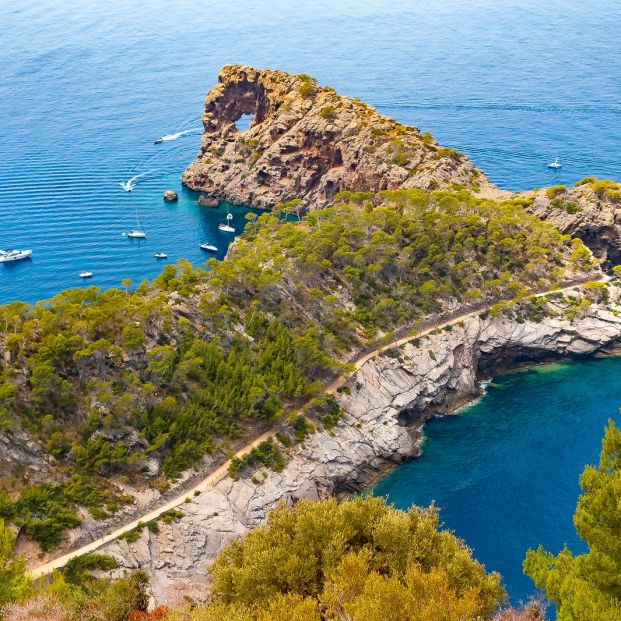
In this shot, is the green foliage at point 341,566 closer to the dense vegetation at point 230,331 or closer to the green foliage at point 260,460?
the green foliage at point 260,460

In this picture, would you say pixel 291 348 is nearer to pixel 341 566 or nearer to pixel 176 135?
pixel 341 566

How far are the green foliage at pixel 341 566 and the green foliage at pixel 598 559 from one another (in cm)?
488

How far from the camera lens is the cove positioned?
6122cm

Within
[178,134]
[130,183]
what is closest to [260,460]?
[130,183]

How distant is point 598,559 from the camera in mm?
29922

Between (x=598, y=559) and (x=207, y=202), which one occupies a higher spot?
(x=598, y=559)

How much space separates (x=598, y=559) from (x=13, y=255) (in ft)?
349

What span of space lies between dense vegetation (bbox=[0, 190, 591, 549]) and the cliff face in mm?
16833

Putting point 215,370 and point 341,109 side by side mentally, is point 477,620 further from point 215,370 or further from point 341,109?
point 341,109

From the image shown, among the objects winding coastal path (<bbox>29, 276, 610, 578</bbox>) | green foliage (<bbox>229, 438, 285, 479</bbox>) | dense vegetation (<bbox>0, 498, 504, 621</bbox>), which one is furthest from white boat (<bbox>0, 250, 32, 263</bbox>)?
dense vegetation (<bbox>0, 498, 504, 621</bbox>)

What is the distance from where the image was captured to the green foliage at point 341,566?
32.9 meters

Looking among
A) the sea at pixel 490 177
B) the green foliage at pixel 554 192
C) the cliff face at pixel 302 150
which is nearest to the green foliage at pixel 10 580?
the sea at pixel 490 177

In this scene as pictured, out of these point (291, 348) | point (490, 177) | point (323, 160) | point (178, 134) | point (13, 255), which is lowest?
point (291, 348)

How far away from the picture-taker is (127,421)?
6200 centimetres
